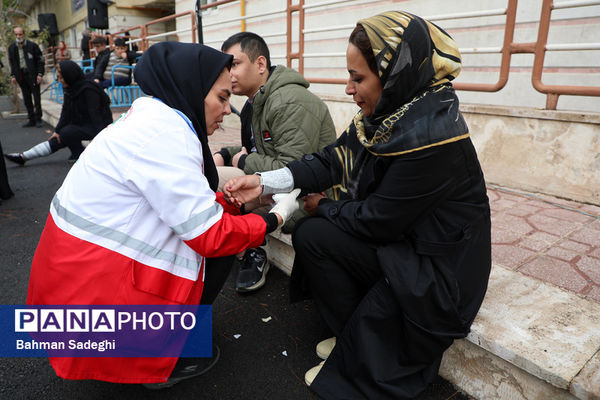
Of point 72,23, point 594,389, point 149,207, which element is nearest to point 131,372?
point 149,207

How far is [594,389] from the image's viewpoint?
1354 mm

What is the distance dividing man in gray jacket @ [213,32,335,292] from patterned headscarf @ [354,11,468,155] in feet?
3.10

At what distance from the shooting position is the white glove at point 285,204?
6.27ft

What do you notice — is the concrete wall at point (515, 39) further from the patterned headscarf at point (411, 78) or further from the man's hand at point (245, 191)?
the man's hand at point (245, 191)

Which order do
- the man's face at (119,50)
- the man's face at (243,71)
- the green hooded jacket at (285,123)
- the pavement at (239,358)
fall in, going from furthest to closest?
the man's face at (119,50) < the man's face at (243,71) < the green hooded jacket at (285,123) < the pavement at (239,358)

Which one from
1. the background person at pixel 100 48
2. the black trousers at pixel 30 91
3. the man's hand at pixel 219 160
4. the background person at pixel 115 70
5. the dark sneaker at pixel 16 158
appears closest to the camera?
the man's hand at pixel 219 160

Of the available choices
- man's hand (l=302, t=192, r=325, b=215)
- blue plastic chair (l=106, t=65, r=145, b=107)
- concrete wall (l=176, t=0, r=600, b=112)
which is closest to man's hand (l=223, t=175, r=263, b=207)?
man's hand (l=302, t=192, r=325, b=215)

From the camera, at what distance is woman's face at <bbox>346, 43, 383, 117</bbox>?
1.63m

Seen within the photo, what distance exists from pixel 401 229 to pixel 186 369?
1.11 meters

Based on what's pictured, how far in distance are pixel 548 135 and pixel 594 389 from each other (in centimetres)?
258

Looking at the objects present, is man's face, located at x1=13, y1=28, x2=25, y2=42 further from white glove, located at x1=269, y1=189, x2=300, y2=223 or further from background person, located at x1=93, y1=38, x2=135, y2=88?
white glove, located at x1=269, y1=189, x2=300, y2=223

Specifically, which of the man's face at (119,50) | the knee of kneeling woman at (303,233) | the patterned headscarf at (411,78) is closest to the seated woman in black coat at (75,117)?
the man's face at (119,50)

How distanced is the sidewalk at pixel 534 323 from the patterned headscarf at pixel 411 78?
0.80 m

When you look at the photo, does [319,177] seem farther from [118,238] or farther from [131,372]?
[131,372]
